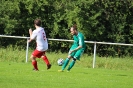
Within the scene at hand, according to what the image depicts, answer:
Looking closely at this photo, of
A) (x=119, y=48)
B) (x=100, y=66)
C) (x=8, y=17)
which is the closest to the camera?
(x=100, y=66)

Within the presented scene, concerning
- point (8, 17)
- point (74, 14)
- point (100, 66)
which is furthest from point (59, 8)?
point (100, 66)

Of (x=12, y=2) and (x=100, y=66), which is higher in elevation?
(x=12, y=2)

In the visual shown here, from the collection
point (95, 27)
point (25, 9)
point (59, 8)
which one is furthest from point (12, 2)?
point (95, 27)

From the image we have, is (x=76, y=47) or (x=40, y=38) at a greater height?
(x=40, y=38)

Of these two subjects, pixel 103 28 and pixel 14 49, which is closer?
pixel 14 49

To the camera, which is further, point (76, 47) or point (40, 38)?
point (76, 47)

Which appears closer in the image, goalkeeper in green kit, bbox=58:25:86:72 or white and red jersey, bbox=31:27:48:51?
white and red jersey, bbox=31:27:48:51

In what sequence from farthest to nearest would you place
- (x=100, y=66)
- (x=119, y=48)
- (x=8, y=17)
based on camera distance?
(x=8, y=17) → (x=119, y=48) → (x=100, y=66)

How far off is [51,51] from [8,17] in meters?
6.26

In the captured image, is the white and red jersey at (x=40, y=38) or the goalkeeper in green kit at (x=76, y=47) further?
the goalkeeper in green kit at (x=76, y=47)

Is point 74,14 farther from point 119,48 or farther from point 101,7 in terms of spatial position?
point 119,48

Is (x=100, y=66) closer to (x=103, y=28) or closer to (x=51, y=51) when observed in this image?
(x=51, y=51)

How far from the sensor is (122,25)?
112 feet

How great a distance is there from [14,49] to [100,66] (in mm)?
5675
